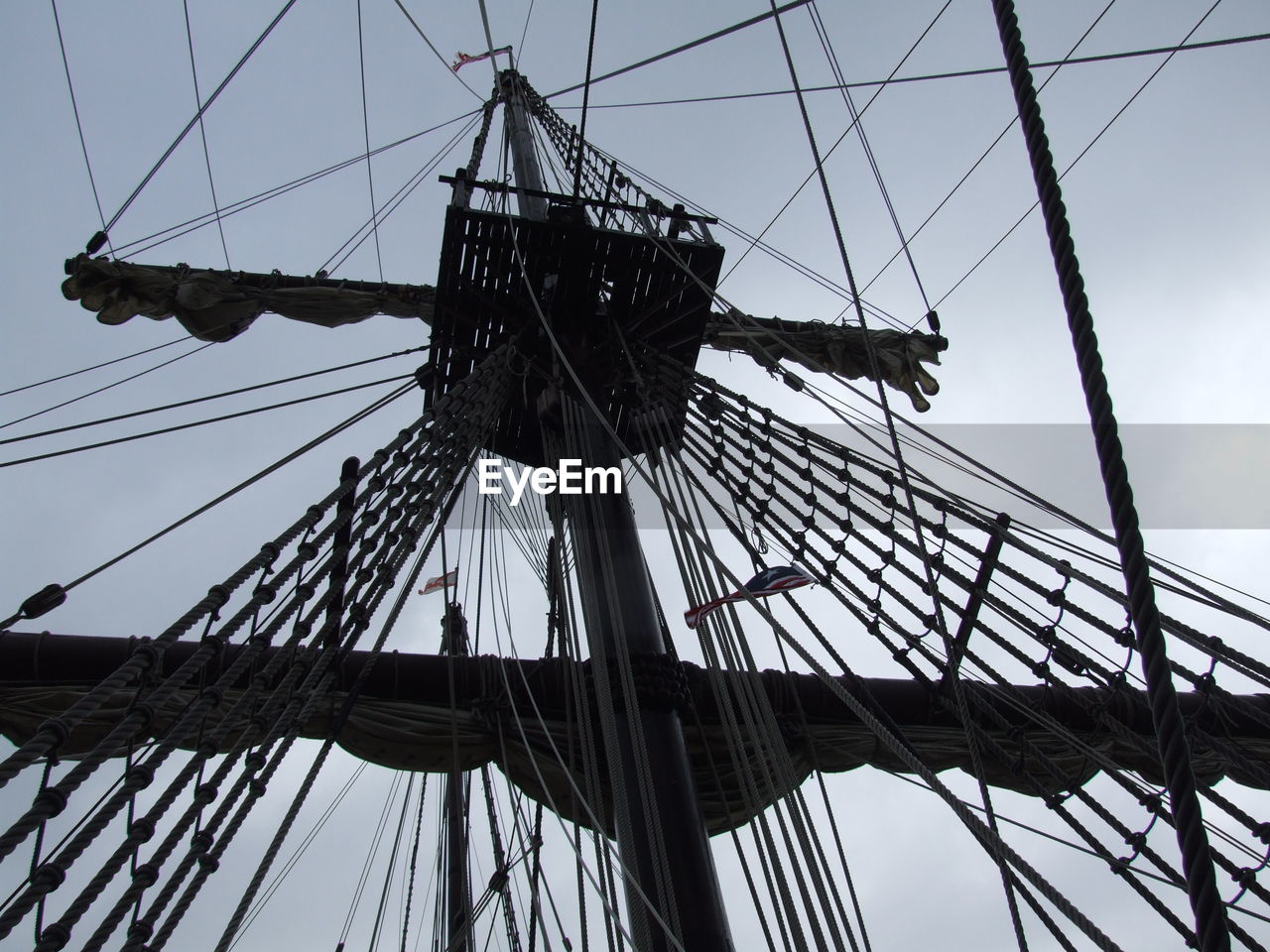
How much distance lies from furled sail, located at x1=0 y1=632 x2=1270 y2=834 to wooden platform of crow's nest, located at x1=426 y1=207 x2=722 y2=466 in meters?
1.77

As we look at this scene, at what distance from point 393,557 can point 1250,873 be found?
3.79 metres

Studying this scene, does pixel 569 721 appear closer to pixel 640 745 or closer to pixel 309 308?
pixel 640 745

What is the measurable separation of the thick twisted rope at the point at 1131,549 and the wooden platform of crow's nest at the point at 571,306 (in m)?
4.78

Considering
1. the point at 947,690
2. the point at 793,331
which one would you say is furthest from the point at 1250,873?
the point at 793,331

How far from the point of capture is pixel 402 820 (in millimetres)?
11414

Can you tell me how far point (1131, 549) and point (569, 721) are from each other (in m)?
4.15

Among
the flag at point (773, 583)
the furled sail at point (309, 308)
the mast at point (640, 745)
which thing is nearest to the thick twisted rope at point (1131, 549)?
the mast at point (640, 745)

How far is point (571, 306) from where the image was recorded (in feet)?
22.0

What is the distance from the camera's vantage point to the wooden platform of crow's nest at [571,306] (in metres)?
6.39

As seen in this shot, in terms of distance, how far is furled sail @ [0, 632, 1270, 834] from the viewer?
187 inches

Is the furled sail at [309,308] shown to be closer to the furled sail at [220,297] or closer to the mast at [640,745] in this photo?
the furled sail at [220,297]

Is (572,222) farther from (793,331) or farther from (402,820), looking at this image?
(402,820)

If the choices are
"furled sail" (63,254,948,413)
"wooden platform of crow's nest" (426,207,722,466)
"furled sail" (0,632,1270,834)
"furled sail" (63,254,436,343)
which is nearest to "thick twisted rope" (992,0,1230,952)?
"furled sail" (0,632,1270,834)

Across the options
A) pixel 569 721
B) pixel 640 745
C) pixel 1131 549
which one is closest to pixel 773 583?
pixel 640 745
